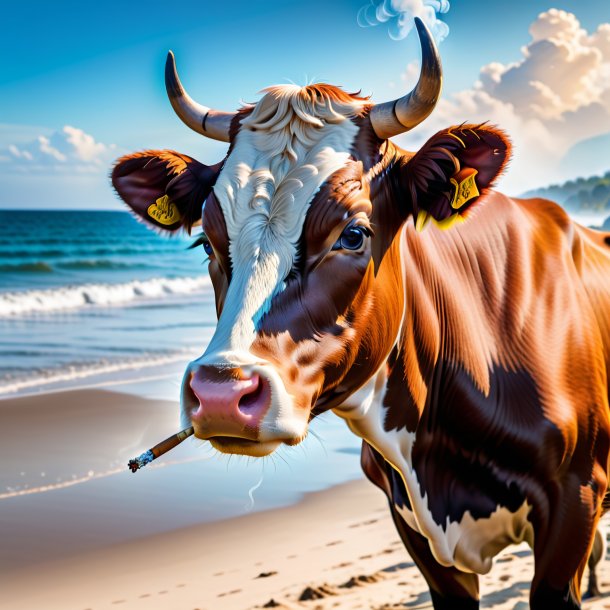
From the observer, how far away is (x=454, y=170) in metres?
2.74

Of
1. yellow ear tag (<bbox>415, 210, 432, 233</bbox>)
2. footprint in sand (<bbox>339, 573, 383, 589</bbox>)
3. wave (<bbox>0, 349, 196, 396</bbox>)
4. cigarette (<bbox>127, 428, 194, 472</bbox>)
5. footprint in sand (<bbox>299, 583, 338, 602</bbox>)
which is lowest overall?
wave (<bbox>0, 349, 196, 396</bbox>)

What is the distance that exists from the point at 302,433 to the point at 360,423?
0.58 metres

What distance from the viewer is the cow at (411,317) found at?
Result: 2.49 m

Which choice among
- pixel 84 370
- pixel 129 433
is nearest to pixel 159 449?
pixel 129 433

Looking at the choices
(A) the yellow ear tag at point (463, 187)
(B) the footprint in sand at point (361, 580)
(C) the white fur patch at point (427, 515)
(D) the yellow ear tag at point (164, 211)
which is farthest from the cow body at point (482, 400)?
(B) the footprint in sand at point (361, 580)

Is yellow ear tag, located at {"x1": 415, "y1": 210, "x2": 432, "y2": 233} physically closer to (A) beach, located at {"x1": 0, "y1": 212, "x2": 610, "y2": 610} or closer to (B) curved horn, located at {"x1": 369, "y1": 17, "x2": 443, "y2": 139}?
(B) curved horn, located at {"x1": 369, "y1": 17, "x2": 443, "y2": 139}

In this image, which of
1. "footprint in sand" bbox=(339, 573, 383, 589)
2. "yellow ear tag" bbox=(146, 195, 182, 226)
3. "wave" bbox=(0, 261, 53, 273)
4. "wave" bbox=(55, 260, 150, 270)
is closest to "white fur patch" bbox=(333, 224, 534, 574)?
Answer: "yellow ear tag" bbox=(146, 195, 182, 226)

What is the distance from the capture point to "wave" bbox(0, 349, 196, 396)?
1118 centimetres

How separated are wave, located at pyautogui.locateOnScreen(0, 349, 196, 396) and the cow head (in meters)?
8.67

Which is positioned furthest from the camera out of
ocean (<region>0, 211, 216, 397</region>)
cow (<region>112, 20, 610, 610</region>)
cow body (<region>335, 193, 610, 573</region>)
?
ocean (<region>0, 211, 216, 397</region>)

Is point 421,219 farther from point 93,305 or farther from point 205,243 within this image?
point 93,305

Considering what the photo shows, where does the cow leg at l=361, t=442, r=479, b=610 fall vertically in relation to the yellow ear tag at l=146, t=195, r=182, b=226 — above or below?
below

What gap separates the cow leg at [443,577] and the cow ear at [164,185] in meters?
1.39

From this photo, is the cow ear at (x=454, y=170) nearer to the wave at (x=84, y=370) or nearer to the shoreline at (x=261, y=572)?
the shoreline at (x=261, y=572)
